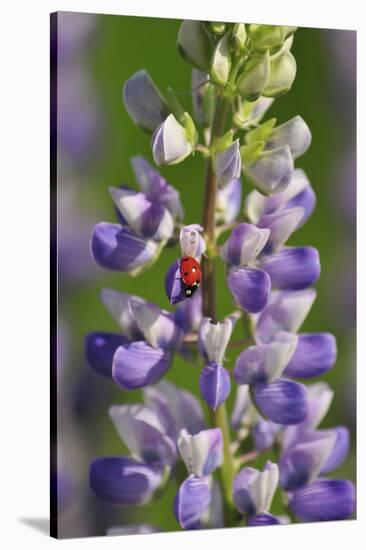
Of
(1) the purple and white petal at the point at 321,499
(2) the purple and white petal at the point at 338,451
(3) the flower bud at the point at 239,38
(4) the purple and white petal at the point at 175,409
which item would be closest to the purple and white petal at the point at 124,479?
A: (4) the purple and white petal at the point at 175,409

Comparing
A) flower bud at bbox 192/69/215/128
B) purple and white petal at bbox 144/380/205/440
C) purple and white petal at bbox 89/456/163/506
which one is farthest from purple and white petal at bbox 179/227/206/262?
purple and white petal at bbox 89/456/163/506

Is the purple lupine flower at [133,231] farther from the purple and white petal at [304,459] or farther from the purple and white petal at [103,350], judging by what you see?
the purple and white petal at [304,459]

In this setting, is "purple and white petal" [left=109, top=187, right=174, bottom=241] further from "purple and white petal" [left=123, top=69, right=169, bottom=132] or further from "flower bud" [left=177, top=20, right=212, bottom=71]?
"flower bud" [left=177, top=20, right=212, bottom=71]

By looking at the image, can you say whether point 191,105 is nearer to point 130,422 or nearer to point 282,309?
point 282,309

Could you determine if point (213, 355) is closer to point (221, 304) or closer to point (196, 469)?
point (221, 304)

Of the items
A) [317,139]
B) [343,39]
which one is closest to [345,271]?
[317,139]

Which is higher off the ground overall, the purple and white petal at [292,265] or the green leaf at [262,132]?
the green leaf at [262,132]

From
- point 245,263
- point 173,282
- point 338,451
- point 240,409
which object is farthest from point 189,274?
point 338,451
